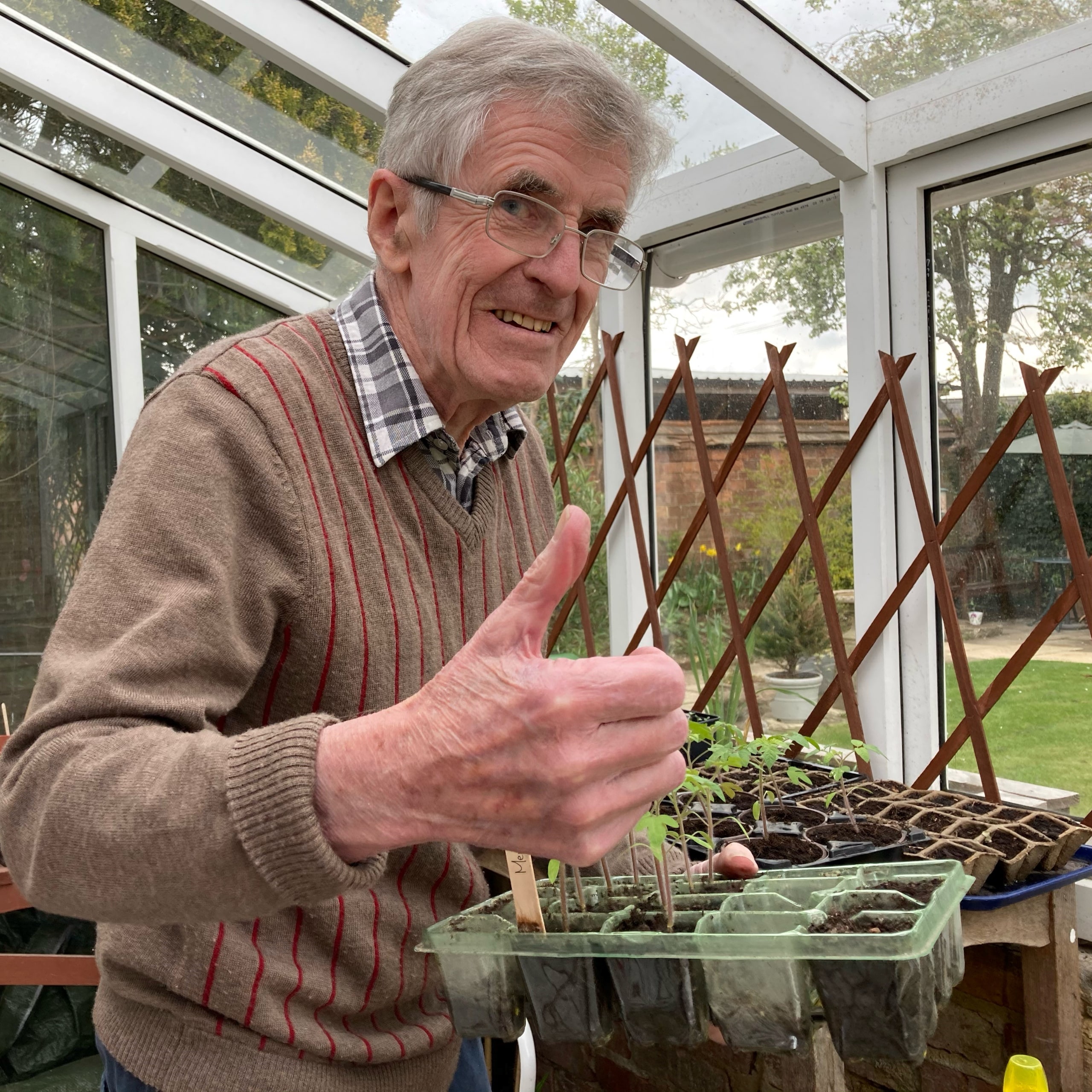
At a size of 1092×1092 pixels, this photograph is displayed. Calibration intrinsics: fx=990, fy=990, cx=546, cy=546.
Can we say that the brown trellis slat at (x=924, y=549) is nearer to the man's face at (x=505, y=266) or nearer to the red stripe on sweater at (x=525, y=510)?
the red stripe on sweater at (x=525, y=510)

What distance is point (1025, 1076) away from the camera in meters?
0.95

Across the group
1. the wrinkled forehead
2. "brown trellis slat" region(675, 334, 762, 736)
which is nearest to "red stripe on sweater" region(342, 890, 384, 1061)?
the wrinkled forehead

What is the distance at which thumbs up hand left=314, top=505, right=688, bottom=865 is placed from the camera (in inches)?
21.2

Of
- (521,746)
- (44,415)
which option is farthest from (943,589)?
(44,415)

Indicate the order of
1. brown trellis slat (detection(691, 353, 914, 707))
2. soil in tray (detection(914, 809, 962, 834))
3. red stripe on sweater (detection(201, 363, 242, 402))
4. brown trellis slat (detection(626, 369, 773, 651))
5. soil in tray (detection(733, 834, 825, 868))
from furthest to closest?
brown trellis slat (detection(626, 369, 773, 651))
brown trellis slat (detection(691, 353, 914, 707))
soil in tray (detection(914, 809, 962, 834))
soil in tray (detection(733, 834, 825, 868))
red stripe on sweater (detection(201, 363, 242, 402))

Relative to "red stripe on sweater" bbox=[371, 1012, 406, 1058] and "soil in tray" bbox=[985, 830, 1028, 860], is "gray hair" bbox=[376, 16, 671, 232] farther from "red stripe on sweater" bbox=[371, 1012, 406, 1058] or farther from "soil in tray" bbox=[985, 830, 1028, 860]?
"soil in tray" bbox=[985, 830, 1028, 860]

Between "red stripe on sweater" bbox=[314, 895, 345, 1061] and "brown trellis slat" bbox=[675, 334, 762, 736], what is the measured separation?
1.68 metres

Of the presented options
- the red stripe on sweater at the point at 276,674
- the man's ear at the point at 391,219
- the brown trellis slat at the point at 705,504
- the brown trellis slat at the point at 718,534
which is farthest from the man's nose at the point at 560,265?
the brown trellis slat at the point at 718,534

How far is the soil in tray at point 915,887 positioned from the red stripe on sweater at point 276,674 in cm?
57

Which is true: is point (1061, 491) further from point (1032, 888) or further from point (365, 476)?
point (365, 476)

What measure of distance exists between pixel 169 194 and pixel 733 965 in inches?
123

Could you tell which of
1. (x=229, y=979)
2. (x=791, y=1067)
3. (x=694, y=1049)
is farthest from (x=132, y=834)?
(x=694, y=1049)

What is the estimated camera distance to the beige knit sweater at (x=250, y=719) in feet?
1.94

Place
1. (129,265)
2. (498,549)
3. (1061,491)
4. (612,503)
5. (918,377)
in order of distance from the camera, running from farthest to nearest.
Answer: (129,265) → (612,503) → (918,377) → (1061,491) → (498,549)
